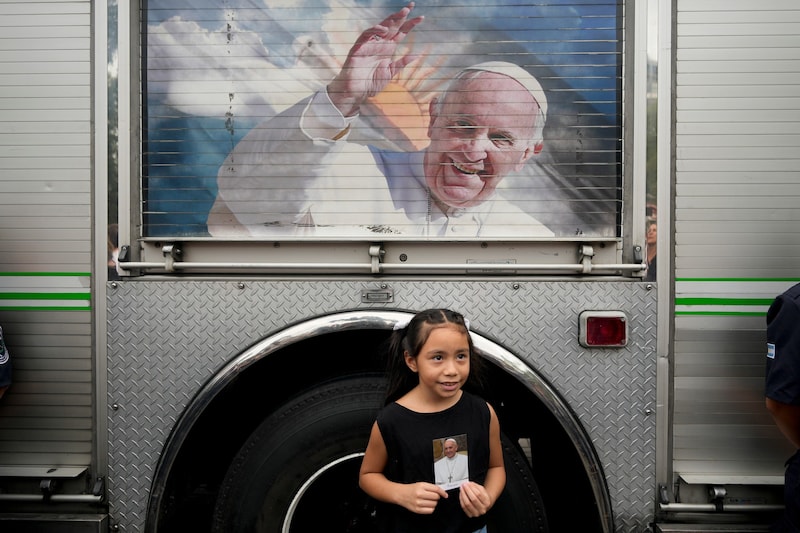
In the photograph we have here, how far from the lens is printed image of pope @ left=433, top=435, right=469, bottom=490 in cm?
189

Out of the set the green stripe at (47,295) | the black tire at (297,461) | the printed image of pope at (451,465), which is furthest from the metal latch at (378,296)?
the green stripe at (47,295)

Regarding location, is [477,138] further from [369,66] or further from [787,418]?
[787,418]

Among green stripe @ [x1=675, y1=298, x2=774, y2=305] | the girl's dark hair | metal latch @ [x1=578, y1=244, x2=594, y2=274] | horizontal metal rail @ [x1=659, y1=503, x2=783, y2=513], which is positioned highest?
metal latch @ [x1=578, y1=244, x2=594, y2=274]

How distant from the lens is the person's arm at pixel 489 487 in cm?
179

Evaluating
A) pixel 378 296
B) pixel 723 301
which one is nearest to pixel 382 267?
pixel 378 296

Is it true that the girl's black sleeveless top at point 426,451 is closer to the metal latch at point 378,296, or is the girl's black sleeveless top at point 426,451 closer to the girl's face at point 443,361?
the girl's face at point 443,361

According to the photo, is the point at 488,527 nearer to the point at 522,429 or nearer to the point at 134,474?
the point at 522,429

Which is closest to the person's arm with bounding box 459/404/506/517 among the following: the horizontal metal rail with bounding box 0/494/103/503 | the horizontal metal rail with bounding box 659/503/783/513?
the horizontal metal rail with bounding box 659/503/783/513

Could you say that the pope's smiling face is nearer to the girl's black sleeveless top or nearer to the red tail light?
the red tail light

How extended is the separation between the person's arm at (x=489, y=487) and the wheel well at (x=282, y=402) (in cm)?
40

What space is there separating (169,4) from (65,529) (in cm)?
211

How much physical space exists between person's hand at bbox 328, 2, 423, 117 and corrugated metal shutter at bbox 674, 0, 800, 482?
1078mm

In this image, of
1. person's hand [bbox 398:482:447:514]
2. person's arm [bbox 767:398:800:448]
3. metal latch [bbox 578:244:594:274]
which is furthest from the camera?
metal latch [bbox 578:244:594:274]

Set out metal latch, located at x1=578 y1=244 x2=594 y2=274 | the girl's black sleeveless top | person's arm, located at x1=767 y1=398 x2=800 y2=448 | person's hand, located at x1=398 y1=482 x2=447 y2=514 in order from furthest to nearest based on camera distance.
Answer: metal latch, located at x1=578 y1=244 x2=594 y2=274 < person's arm, located at x1=767 y1=398 x2=800 y2=448 < the girl's black sleeveless top < person's hand, located at x1=398 y1=482 x2=447 y2=514
